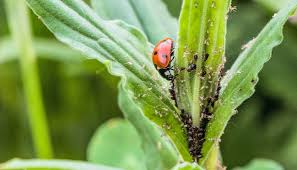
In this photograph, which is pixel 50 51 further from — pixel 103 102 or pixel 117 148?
pixel 117 148

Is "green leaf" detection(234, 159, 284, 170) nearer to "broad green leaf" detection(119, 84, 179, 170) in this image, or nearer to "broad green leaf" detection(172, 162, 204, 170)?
"broad green leaf" detection(119, 84, 179, 170)

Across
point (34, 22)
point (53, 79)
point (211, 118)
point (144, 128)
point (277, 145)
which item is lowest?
point (277, 145)

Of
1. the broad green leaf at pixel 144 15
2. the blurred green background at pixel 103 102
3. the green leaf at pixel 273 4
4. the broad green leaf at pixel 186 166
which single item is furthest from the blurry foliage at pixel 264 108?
the broad green leaf at pixel 186 166

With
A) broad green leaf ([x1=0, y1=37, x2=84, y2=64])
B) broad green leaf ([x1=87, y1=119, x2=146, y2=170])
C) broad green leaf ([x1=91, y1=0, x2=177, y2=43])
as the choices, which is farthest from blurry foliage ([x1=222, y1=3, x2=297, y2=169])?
broad green leaf ([x1=91, y1=0, x2=177, y2=43])

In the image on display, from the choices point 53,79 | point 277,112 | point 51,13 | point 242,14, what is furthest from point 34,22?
point 51,13

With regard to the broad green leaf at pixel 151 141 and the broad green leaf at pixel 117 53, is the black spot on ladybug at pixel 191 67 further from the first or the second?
the broad green leaf at pixel 151 141

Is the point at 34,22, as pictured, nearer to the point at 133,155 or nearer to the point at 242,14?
the point at 242,14

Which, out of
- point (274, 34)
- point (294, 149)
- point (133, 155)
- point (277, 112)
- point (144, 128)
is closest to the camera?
point (274, 34)
